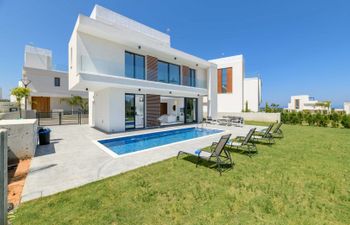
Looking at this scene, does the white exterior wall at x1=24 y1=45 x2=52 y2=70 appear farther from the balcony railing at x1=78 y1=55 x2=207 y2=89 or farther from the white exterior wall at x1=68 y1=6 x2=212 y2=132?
the balcony railing at x1=78 y1=55 x2=207 y2=89

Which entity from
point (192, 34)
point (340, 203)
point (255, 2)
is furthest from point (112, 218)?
point (192, 34)

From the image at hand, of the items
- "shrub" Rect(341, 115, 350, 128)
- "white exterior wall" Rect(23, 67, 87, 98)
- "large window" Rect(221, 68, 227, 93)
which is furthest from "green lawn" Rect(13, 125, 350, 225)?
"white exterior wall" Rect(23, 67, 87, 98)

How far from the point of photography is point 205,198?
3572 mm

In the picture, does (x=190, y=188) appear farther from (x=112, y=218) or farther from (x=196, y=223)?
(x=112, y=218)

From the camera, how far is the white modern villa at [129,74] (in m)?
10.7

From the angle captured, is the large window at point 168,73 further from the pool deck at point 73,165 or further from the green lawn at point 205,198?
the green lawn at point 205,198

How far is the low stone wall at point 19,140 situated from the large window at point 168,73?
1089cm

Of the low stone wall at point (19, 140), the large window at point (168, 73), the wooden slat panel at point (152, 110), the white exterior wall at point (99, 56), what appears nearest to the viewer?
the low stone wall at point (19, 140)

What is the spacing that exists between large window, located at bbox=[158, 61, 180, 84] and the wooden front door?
25.1 meters

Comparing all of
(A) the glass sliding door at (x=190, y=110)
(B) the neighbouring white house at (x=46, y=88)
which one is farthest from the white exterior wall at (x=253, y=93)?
(B) the neighbouring white house at (x=46, y=88)

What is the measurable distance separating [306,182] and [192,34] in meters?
25.4

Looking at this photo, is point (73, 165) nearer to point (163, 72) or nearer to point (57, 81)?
point (163, 72)

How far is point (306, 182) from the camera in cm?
433

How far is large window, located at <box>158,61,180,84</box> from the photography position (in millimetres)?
15827
